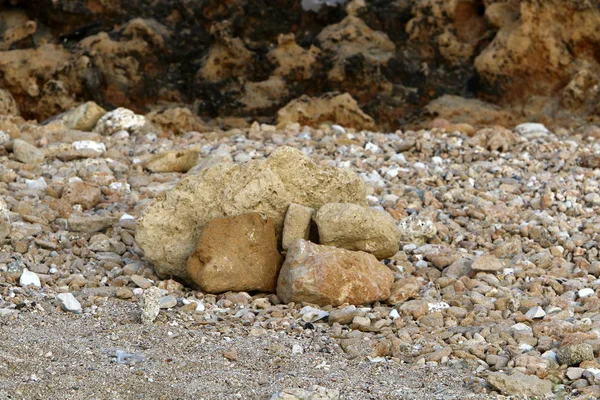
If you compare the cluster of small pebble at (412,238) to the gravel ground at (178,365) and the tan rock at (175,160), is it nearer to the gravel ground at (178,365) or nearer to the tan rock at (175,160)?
the tan rock at (175,160)

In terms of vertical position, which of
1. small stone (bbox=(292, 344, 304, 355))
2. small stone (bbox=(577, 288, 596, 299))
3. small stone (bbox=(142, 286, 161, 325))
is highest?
small stone (bbox=(292, 344, 304, 355))

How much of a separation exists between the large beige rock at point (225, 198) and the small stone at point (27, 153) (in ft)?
8.86

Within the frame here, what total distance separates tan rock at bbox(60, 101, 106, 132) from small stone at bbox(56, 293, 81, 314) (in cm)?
492

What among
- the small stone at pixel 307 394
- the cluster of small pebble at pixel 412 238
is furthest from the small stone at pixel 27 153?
the small stone at pixel 307 394

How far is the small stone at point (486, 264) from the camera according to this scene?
512 centimetres

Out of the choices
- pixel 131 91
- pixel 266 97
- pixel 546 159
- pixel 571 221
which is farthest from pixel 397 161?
pixel 131 91

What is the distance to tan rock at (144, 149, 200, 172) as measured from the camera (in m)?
7.55

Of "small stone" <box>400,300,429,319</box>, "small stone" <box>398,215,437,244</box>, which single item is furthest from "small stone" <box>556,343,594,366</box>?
"small stone" <box>398,215,437,244</box>

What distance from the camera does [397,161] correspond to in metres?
7.88

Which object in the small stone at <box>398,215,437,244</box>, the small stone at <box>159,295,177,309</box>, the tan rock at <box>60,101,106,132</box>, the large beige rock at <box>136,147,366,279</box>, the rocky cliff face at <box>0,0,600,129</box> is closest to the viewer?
the small stone at <box>159,295,177,309</box>

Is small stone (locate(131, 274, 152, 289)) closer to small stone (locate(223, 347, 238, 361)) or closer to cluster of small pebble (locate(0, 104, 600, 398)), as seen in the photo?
cluster of small pebble (locate(0, 104, 600, 398))

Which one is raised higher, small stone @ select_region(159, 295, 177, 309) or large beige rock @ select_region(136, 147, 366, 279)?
large beige rock @ select_region(136, 147, 366, 279)

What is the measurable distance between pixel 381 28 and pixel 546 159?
135 inches

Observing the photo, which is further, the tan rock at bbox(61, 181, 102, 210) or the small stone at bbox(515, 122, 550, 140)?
the small stone at bbox(515, 122, 550, 140)
